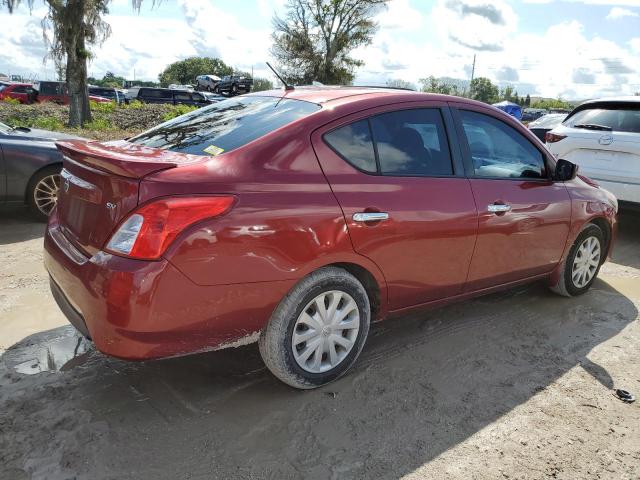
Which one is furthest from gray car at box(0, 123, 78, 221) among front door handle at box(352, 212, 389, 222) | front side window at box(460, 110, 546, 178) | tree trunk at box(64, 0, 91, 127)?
tree trunk at box(64, 0, 91, 127)

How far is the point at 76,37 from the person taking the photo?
15.7 meters

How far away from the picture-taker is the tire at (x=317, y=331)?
2777 millimetres

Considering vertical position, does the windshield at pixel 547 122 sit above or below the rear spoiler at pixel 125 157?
above

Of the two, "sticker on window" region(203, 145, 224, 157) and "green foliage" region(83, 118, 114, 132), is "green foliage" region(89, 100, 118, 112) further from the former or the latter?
"sticker on window" region(203, 145, 224, 157)

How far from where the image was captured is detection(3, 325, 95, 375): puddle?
10.3 ft

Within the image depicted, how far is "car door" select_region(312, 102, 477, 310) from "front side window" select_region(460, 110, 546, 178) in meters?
0.21

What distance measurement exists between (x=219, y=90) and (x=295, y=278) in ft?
142

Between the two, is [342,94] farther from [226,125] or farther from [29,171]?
[29,171]

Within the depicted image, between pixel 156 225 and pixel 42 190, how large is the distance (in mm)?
4375

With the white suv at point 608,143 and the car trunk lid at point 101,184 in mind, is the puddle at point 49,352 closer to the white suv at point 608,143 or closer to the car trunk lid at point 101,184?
the car trunk lid at point 101,184

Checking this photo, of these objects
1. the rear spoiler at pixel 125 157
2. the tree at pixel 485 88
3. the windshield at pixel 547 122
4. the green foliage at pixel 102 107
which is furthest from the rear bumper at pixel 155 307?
the tree at pixel 485 88

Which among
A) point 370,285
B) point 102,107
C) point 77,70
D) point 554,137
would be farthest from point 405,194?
point 102,107

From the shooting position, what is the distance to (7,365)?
3127 millimetres

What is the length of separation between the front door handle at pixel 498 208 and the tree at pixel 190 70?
321 ft
